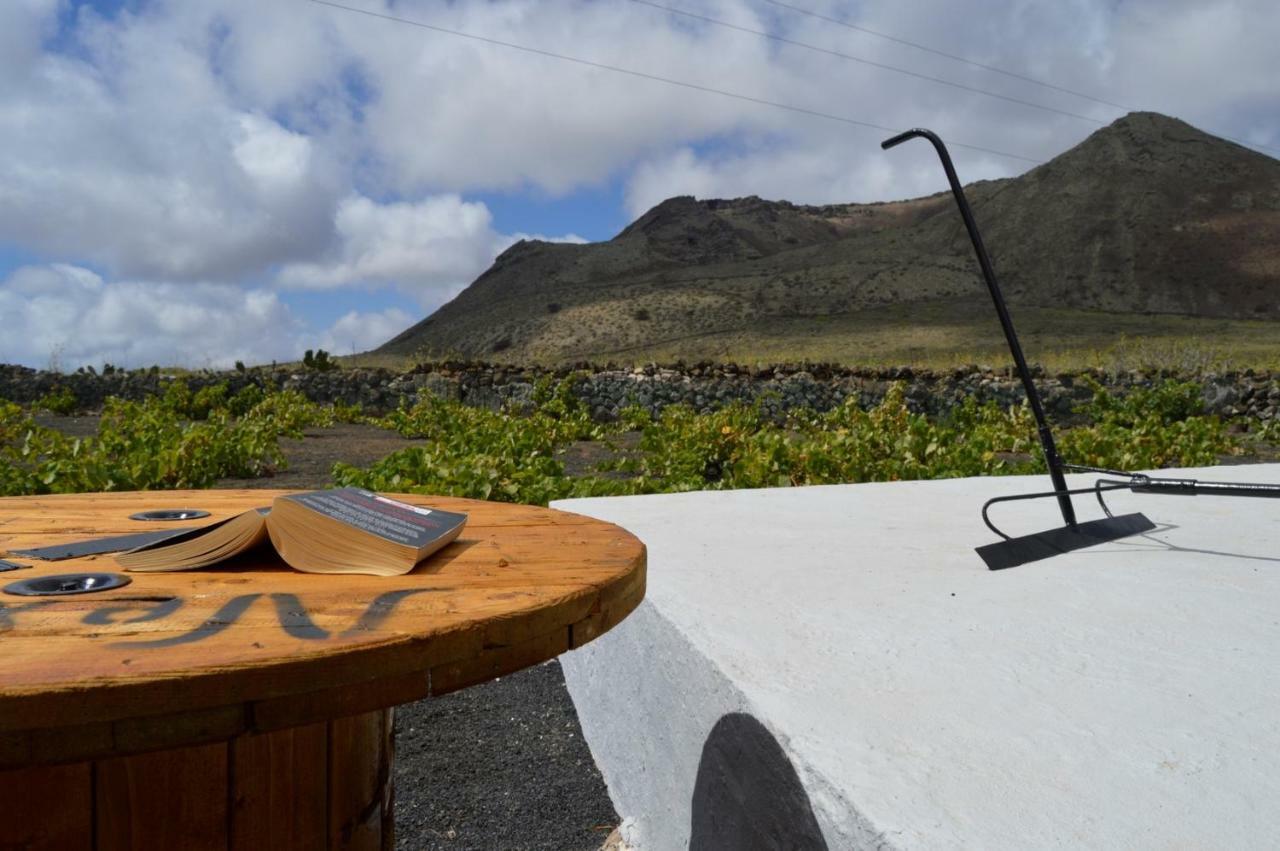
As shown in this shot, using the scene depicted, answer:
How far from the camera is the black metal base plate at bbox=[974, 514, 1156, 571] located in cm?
232

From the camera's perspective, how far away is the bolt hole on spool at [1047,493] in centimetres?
234

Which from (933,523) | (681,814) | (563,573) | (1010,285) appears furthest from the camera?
(1010,285)

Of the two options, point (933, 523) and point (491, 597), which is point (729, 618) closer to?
point (491, 597)

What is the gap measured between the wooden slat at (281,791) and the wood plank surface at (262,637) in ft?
0.69

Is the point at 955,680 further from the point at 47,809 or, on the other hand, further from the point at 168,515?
the point at 168,515

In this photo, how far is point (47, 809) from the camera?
3.30 feet

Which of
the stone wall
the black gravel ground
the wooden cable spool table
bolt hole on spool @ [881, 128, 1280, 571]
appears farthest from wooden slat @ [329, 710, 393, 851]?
the stone wall

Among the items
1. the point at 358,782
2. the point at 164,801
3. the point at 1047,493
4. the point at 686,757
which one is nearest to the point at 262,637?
the point at 164,801

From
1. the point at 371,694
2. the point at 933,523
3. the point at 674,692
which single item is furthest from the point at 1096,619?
the point at 371,694

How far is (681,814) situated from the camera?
1.80 meters

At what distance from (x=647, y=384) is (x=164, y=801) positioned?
1156 cm

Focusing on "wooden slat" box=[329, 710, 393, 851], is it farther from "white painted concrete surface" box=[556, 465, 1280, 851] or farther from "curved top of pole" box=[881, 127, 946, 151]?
"curved top of pole" box=[881, 127, 946, 151]

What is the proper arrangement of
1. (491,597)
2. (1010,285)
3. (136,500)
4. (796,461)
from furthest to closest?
(1010,285) → (796,461) → (136,500) → (491,597)

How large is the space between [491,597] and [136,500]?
124 cm
